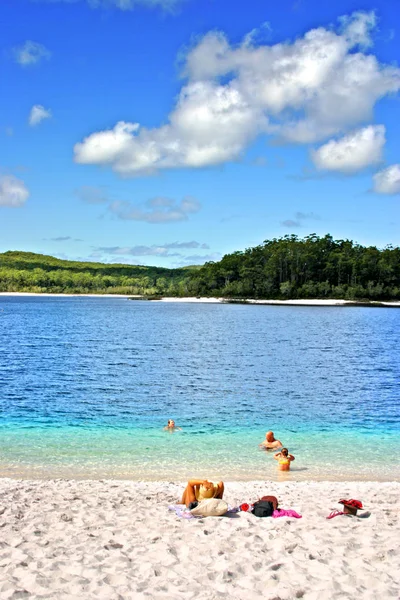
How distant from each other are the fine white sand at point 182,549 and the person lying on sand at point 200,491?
1.98 ft

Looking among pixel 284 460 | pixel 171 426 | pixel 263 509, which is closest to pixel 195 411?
pixel 171 426

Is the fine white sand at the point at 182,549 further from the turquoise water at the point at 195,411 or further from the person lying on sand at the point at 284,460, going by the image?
the turquoise water at the point at 195,411

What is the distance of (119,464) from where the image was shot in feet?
58.2

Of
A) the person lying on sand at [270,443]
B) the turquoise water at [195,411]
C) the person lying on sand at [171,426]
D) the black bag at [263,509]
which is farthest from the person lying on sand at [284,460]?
the person lying on sand at [171,426]

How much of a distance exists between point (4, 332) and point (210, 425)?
5628 cm

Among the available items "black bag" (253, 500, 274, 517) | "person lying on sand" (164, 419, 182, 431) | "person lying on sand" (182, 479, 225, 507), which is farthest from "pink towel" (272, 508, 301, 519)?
"person lying on sand" (164, 419, 182, 431)

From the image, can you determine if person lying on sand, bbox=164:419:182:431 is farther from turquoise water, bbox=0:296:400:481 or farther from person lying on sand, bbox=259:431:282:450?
person lying on sand, bbox=259:431:282:450

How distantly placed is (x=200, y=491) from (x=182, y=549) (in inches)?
117

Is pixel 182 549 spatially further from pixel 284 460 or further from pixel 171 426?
pixel 171 426

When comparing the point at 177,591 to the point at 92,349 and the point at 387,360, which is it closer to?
the point at 387,360

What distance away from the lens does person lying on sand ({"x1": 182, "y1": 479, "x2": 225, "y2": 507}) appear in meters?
12.7

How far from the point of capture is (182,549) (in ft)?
32.3

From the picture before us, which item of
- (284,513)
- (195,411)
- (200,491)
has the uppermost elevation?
(200,491)

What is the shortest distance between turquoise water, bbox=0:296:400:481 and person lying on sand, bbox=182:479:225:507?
3.63m
